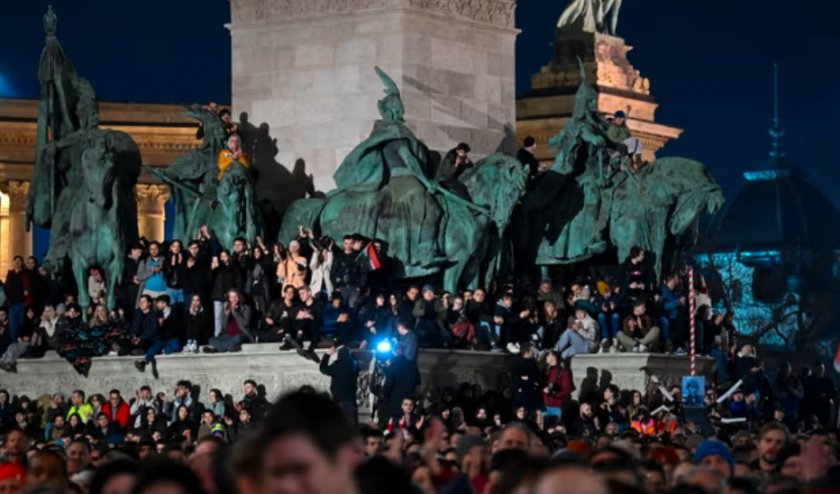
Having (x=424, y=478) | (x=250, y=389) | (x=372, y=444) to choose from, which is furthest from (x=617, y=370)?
(x=424, y=478)

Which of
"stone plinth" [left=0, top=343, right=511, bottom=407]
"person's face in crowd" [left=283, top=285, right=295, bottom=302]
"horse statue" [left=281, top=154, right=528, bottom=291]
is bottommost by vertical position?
"stone plinth" [left=0, top=343, right=511, bottom=407]

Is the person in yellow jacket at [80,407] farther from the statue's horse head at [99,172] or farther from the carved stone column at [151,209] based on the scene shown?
the carved stone column at [151,209]

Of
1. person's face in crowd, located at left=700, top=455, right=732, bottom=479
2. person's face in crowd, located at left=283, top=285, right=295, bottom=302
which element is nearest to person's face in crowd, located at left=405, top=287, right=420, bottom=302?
person's face in crowd, located at left=283, top=285, right=295, bottom=302

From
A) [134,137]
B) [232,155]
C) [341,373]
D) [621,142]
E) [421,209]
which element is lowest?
[341,373]

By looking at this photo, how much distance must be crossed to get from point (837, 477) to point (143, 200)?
74.6m

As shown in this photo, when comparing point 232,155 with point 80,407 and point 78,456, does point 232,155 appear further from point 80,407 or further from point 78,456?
point 78,456

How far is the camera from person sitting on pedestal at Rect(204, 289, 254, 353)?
132 ft

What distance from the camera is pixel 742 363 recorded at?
4450 centimetres

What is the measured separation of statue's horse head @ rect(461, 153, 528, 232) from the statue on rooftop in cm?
4187

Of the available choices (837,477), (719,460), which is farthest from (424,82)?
(837,477)

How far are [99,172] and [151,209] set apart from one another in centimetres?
4444

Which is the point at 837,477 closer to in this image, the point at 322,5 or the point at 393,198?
the point at 393,198

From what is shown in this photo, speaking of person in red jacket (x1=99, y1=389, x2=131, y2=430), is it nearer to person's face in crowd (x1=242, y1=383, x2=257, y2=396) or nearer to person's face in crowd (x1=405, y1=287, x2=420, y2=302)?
person's face in crowd (x1=242, y1=383, x2=257, y2=396)

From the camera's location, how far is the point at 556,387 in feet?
130
